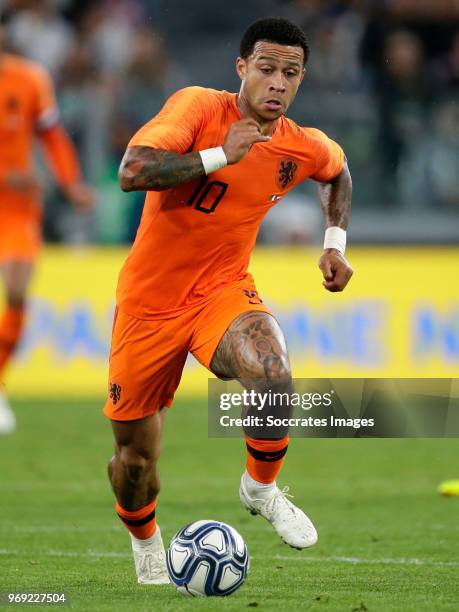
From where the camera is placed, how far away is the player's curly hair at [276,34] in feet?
A: 19.4

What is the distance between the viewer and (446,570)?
639 centimetres

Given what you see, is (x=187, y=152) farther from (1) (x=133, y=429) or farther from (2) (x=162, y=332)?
(1) (x=133, y=429)

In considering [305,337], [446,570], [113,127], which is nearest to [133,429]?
[446,570]

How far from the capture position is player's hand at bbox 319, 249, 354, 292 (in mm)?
6023

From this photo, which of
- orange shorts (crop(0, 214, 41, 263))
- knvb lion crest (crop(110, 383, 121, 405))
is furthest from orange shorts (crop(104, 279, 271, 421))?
orange shorts (crop(0, 214, 41, 263))

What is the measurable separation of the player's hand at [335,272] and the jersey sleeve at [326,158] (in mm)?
496

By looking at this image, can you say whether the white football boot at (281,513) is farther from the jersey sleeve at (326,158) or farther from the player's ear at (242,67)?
the player's ear at (242,67)

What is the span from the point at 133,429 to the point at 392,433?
3.77 ft

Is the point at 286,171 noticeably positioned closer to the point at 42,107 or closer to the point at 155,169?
the point at 155,169

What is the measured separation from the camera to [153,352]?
5980mm

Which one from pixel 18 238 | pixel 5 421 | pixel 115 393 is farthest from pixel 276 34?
pixel 5 421

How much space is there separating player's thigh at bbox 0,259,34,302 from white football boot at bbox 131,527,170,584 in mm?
5437

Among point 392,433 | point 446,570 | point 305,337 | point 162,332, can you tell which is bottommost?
point 305,337

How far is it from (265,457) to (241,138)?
1.36 m
